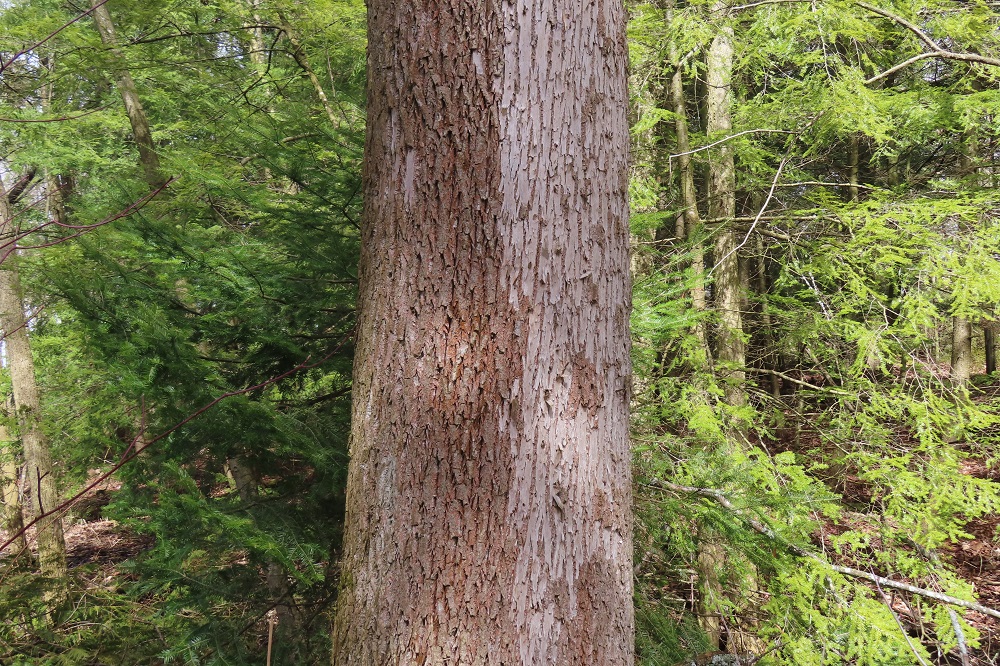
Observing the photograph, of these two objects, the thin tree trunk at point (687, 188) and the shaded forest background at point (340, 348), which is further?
the thin tree trunk at point (687, 188)

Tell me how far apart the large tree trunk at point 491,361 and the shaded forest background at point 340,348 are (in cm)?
74

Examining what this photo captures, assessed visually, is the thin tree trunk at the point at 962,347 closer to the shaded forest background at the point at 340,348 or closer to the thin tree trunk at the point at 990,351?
the shaded forest background at the point at 340,348

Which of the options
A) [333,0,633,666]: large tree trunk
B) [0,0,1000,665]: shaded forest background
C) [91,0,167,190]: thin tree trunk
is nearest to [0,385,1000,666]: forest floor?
[0,0,1000,665]: shaded forest background

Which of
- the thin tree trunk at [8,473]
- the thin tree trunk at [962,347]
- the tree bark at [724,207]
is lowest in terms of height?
the thin tree trunk at [8,473]

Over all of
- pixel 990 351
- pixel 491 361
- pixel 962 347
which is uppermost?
pixel 491 361

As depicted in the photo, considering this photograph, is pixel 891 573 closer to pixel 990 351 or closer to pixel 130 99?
pixel 130 99

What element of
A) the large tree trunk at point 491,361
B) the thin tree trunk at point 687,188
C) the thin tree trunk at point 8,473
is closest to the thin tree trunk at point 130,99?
the large tree trunk at point 491,361

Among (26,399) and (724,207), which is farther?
(26,399)

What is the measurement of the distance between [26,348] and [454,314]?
7.12m

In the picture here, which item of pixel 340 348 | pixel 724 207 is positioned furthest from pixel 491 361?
pixel 724 207

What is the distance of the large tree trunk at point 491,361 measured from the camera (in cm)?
132

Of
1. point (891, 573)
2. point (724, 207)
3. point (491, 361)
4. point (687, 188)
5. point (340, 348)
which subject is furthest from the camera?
point (687, 188)

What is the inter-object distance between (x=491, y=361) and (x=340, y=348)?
155 cm

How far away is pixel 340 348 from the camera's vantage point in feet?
8.95
